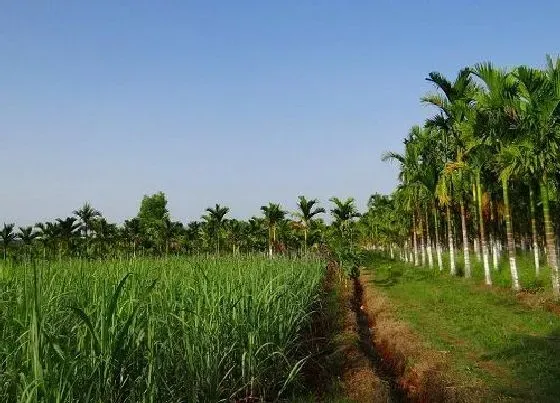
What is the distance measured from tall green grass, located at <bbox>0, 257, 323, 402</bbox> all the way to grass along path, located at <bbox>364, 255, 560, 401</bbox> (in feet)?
11.9

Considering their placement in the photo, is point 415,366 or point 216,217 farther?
point 216,217

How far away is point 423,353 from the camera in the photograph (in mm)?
10242

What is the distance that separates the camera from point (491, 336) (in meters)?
11.8

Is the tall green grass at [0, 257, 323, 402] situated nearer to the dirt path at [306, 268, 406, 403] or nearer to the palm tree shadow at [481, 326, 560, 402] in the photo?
the dirt path at [306, 268, 406, 403]

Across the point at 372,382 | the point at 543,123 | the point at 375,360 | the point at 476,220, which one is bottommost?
the point at 375,360

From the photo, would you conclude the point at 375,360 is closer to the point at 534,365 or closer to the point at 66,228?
the point at 534,365

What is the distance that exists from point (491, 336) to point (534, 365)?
244cm

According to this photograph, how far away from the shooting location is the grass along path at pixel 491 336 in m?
8.53

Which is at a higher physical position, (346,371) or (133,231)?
(133,231)

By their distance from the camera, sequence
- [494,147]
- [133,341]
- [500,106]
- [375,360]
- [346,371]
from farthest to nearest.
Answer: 1. [494,147]
2. [500,106]
3. [375,360]
4. [346,371]
5. [133,341]

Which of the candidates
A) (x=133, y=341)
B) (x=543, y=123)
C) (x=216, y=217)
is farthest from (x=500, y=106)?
(x=216, y=217)

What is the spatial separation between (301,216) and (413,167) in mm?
16048

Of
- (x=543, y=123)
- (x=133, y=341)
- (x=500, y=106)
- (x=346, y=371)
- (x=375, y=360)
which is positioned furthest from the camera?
(x=500, y=106)

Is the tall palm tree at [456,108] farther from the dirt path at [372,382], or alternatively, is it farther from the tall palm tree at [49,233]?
the tall palm tree at [49,233]
